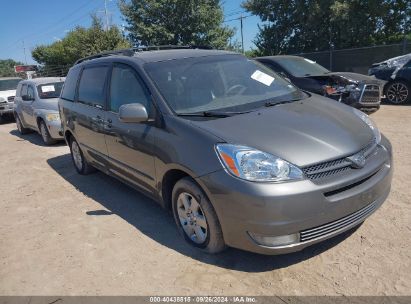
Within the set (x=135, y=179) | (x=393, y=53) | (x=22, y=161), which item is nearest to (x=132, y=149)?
(x=135, y=179)

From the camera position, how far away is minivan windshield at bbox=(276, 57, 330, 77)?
28.7ft

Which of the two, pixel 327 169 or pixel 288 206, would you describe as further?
pixel 327 169

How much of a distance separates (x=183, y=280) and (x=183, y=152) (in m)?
1.04

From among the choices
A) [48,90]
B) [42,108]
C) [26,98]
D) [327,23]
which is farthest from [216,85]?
[327,23]

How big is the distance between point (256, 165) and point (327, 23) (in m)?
23.4

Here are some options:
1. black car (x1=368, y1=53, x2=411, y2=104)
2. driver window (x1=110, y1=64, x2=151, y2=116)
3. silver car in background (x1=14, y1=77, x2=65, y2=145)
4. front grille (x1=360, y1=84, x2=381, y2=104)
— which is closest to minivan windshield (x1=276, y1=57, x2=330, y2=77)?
front grille (x1=360, y1=84, x2=381, y2=104)

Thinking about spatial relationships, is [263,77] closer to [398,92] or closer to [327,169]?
[327,169]

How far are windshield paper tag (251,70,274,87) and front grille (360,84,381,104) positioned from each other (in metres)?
4.47

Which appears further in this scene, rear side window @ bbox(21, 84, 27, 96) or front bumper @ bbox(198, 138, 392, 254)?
rear side window @ bbox(21, 84, 27, 96)

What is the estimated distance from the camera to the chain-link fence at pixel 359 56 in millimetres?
15672

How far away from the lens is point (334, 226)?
3029mm

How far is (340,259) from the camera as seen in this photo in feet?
10.6

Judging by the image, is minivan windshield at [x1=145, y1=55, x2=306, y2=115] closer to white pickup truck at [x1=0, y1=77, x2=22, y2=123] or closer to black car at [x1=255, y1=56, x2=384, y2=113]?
black car at [x1=255, y1=56, x2=384, y2=113]

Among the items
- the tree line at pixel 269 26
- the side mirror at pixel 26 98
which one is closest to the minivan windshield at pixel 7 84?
the side mirror at pixel 26 98
